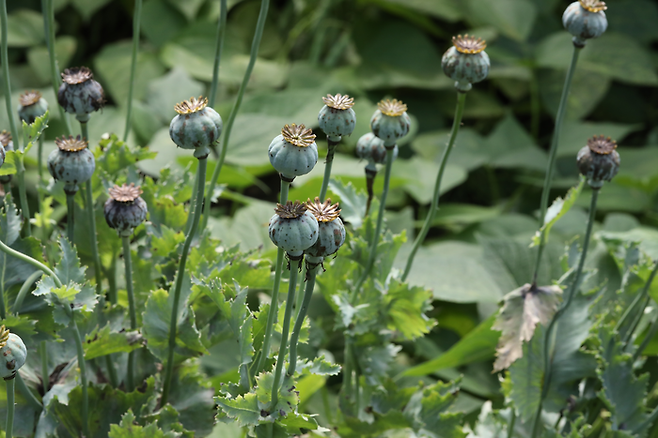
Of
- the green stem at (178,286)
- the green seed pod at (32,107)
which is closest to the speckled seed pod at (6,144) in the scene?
the green seed pod at (32,107)

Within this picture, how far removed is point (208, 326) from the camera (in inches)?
19.3

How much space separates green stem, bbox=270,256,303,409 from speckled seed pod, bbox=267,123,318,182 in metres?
0.05

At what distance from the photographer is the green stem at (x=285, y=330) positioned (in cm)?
33

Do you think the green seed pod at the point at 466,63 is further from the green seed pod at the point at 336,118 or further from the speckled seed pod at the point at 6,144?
the speckled seed pod at the point at 6,144

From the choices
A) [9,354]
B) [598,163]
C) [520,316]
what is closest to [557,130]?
[598,163]

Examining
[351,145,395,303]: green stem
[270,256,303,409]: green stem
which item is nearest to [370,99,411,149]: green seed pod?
[351,145,395,303]: green stem

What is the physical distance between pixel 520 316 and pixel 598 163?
0.48 ft

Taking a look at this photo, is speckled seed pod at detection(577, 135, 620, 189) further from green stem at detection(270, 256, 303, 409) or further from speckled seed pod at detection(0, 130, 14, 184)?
speckled seed pod at detection(0, 130, 14, 184)

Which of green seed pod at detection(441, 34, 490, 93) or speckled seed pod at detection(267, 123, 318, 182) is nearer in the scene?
speckled seed pod at detection(267, 123, 318, 182)

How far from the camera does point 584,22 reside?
45cm

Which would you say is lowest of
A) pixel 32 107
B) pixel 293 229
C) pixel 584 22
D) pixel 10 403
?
pixel 10 403

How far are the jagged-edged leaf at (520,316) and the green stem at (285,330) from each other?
0.70 feet

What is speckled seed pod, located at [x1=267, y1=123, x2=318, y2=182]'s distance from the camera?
326 mm

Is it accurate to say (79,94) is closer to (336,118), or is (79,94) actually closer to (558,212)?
(336,118)
